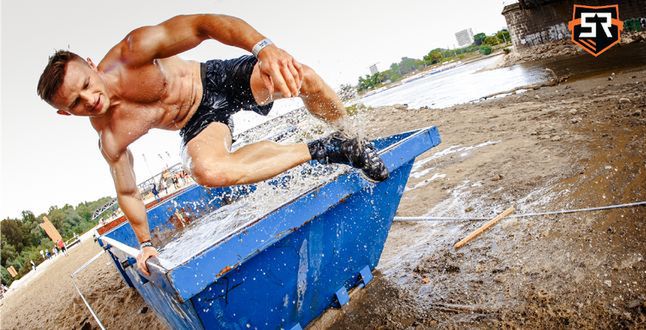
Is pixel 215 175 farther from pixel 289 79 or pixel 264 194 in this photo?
pixel 264 194

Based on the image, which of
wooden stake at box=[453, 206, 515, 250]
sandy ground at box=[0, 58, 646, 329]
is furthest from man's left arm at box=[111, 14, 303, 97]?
wooden stake at box=[453, 206, 515, 250]

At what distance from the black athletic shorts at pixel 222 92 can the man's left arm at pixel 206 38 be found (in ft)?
1.50

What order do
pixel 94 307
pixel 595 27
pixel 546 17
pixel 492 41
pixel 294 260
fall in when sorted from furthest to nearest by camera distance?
pixel 492 41 → pixel 546 17 → pixel 595 27 → pixel 94 307 → pixel 294 260

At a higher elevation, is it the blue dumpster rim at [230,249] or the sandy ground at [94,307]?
the blue dumpster rim at [230,249]

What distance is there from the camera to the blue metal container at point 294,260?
1.54 meters

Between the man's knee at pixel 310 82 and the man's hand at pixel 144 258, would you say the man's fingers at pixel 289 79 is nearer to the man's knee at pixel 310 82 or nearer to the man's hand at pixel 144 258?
the man's knee at pixel 310 82

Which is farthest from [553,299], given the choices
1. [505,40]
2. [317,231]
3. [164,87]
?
[505,40]

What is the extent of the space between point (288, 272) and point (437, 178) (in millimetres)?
3170

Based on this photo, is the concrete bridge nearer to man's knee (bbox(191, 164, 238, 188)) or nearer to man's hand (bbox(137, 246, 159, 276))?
man's knee (bbox(191, 164, 238, 188))

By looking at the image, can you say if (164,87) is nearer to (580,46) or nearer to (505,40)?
(580,46)

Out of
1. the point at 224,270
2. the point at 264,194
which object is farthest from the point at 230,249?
the point at 264,194

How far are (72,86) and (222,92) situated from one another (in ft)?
3.00

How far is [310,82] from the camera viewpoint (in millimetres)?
2141

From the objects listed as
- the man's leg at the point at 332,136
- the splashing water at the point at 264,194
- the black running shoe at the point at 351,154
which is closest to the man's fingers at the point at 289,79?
the man's leg at the point at 332,136
